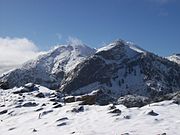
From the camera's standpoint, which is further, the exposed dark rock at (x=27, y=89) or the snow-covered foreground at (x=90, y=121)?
the exposed dark rock at (x=27, y=89)

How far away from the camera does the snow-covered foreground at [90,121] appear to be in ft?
130

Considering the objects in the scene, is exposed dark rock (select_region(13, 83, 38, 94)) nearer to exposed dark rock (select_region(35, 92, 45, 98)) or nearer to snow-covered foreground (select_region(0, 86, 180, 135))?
exposed dark rock (select_region(35, 92, 45, 98))

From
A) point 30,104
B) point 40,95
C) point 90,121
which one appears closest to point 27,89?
point 40,95

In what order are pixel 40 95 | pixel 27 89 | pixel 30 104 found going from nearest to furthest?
pixel 30 104 < pixel 40 95 < pixel 27 89

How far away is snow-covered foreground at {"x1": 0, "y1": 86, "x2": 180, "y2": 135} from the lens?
130 ft

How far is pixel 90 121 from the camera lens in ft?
147

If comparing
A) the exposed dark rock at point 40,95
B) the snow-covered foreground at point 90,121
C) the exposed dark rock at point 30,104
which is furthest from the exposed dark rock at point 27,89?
the snow-covered foreground at point 90,121

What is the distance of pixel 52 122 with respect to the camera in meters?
46.8

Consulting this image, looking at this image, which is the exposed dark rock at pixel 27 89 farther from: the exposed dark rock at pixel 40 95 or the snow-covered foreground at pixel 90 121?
the snow-covered foreground at pixel 90 121

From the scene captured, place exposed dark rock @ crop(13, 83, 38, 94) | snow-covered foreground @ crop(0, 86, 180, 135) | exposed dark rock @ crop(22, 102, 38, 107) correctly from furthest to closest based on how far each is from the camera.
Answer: exposed dark rock @ crop(13, 83, 38, 94)
exposed dark rock @ crop(22, 102, 38, 107)
snow-covered foreground @ crop(0, 86, 180, 135)

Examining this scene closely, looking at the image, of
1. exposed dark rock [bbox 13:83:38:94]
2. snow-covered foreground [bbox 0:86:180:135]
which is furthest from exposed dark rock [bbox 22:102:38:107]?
exposed dark rock [bbox 13:83:38:94]

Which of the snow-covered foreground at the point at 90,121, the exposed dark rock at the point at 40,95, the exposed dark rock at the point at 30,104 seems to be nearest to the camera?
the snow-covered foreground at the point at 90,121

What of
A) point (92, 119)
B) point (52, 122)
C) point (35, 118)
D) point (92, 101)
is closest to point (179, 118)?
point (92, 119)

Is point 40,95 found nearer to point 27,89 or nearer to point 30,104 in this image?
point 27,89
